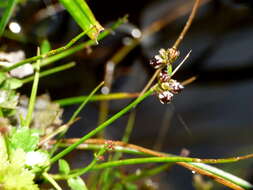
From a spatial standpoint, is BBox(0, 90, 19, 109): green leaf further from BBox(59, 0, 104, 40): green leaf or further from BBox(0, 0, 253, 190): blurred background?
BBox(0, 0, 253, 190): blurred background

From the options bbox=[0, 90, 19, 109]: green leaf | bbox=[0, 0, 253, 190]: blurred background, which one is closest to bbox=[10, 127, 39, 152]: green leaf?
bbox=[0, 90, 19, 109]: green leaf

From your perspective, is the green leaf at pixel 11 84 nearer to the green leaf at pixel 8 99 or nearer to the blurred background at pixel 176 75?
the green leaf at pixel 8 99

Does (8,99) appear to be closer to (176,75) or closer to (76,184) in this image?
(76,184)

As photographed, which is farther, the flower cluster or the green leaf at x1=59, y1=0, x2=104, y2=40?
the green leaf at x1=59, y1=0, x2=104, y2=40

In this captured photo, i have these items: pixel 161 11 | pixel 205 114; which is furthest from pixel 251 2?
pixel 205 114

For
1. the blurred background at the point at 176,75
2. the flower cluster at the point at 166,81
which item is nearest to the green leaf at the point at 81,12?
the flower cluster at the point at 166,81

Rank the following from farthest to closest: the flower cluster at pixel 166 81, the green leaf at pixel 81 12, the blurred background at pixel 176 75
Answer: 1. the blurred background at pixel 176 75
2. the green leaf at pixel 81 12
3. the flower cluster at pixel 166 81

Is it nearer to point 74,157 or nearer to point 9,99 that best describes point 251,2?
point 74,157
